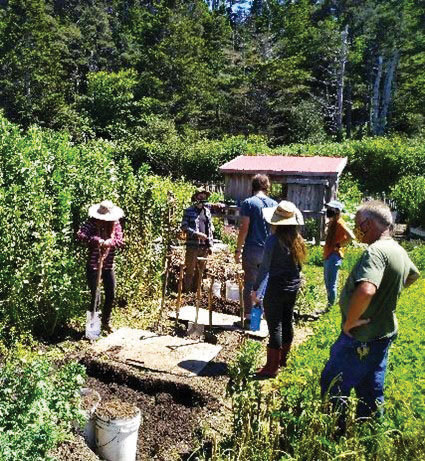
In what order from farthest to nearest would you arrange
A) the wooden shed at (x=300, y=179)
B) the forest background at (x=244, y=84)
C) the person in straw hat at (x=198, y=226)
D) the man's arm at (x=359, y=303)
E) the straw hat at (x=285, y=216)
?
the forest background at (x=244, y=84), the wooden shed at (x=300, y=179), the person in straw hat at (x=198, y=226), the straw hat at (x=285, y=216), the man's arm at (x=359, y=303)

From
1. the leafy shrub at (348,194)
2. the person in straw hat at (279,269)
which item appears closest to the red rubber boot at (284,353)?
the person in straw hat at (279,269)

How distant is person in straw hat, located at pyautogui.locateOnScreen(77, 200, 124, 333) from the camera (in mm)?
6406

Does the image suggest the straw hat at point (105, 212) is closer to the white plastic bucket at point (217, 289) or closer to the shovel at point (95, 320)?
the shovel at point (95, 320)

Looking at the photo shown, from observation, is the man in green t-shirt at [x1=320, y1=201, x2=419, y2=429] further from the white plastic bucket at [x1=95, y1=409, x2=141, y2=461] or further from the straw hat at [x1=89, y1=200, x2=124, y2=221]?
the straw hat at [x1=89, y1=200, x2=124, y2=221]

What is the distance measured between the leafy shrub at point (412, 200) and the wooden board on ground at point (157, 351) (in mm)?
11623

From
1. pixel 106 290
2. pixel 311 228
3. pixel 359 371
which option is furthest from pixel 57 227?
pixel 311 228

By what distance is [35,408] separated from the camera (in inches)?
134

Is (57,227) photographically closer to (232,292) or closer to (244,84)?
(232,292)

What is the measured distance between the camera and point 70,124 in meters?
39.9

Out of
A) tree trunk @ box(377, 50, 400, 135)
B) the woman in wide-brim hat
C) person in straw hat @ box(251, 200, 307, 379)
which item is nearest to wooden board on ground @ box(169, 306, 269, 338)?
the woman in wide-brim hat

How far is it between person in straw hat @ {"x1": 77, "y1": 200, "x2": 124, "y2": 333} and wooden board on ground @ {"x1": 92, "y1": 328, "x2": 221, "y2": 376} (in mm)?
518

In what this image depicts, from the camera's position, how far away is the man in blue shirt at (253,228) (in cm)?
652

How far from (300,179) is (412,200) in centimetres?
391

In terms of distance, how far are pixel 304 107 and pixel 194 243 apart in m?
30.6
